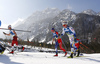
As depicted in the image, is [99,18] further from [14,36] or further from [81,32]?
[14,36]

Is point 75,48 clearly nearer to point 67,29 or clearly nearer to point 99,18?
point 67,29

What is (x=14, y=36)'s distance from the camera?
9500 mm

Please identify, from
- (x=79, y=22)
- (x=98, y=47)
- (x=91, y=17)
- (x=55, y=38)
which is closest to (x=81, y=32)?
(x=79, y=22)

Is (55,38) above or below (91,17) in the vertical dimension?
below

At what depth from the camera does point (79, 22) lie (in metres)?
193

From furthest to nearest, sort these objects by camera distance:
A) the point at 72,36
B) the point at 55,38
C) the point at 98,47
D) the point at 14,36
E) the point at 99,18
Result: the point at 99,18 < the point at 98,47 < the point at 14,36 < the point at 55,38 < the point at 72,36

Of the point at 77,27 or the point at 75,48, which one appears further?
the point at 77,27

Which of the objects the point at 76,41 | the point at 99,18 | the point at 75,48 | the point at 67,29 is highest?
the point at 99,18

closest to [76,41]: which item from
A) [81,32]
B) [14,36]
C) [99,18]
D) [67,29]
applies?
[67,29]

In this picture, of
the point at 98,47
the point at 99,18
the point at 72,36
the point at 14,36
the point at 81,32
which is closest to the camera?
the point at 72,36

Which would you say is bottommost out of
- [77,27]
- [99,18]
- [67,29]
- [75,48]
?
[75,48]

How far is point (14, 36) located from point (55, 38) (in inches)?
152

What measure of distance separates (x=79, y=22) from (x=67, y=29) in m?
A: 195

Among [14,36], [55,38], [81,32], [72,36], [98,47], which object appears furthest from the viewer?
[81,32]
